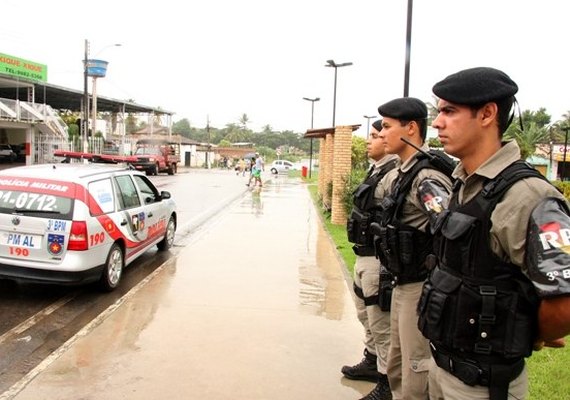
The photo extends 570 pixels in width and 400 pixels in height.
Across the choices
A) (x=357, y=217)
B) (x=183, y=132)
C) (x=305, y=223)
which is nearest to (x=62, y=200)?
(x=357, y=217)

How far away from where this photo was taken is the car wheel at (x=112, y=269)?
19.2ft

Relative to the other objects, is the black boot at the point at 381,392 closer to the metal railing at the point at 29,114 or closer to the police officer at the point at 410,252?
the police officer at the point at 410,252

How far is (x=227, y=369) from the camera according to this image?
393cm

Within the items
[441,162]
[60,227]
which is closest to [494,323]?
[441,162]

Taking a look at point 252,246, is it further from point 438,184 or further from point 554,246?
point 554,246

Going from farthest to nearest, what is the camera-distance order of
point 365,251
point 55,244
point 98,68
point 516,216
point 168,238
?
point 98,68 → point 168,238 → point 55,244 → point 365,251 → point 516,216

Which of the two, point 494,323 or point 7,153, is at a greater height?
point 7,153

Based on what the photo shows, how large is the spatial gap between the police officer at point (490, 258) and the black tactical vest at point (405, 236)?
0.77m

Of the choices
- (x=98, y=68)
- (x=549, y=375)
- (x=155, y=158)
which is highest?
(x=98, y=68)

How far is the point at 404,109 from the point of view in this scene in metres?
3.20

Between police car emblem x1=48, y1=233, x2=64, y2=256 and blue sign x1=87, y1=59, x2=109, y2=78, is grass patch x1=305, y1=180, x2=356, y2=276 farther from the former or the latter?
blue sign x1=87, y1=59, x2=109, y2=78

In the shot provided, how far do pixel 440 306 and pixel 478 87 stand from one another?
855mm

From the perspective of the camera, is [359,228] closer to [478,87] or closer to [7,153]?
[478,87]

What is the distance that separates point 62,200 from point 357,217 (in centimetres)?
348
